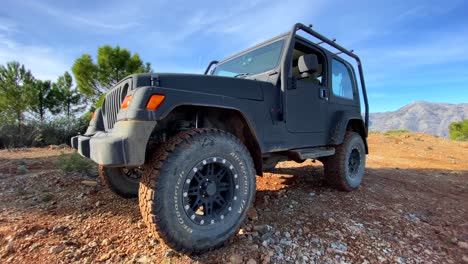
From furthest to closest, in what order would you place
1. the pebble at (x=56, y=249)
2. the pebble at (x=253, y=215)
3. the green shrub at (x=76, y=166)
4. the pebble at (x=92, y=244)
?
the green shrub at (x=76, y=166), the pebble at (x=253, y=215), the pebble at (x=92, y=244), the pebble at (x=56, y=249)

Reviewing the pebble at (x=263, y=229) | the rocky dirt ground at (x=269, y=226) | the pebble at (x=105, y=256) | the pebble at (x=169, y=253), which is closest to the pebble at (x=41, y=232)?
the rocky dirt ground at (x=269, y=226)

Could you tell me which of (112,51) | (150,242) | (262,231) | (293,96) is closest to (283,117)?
(293,96)

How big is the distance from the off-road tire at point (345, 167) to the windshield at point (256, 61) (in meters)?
1.63

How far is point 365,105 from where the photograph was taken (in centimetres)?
462

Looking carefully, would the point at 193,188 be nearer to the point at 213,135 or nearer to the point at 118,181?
the point at 213,135

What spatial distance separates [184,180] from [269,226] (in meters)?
1.01

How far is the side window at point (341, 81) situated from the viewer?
384cm

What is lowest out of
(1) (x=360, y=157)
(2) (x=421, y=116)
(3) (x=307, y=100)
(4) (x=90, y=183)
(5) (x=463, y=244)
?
(5) (x=463, y=244)

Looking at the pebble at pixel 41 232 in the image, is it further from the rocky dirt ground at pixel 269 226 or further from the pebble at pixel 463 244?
the pebble at pixel 463 244

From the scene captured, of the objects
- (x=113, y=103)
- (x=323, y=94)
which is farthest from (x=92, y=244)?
(x=323, y=94)

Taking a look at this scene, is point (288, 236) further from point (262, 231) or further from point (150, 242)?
point (150, 242)

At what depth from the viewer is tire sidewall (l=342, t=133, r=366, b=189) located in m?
3.64

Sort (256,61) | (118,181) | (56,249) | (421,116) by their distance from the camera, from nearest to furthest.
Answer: (56,249) → (118,181) → (256,61) → (421,116)

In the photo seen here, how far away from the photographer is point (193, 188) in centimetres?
195
